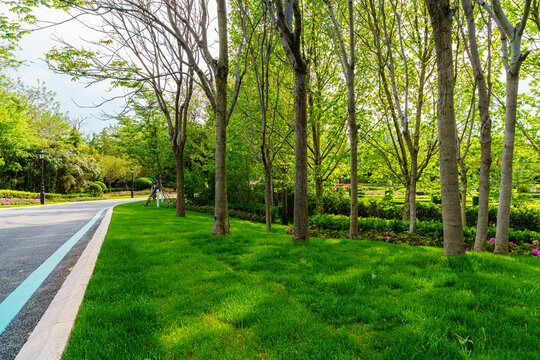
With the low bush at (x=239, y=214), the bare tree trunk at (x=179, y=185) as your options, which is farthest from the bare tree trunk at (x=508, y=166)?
the bare tree trunk at (x=179, y=185)

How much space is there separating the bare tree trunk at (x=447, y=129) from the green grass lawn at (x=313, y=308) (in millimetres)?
438

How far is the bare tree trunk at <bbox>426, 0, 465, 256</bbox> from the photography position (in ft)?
12.4

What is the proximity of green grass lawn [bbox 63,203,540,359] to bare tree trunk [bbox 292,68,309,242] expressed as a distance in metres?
1.05

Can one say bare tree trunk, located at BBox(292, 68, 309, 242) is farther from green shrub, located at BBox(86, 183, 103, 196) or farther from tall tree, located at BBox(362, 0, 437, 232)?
green shrub, located at BBox(86, 183, 103, 196)

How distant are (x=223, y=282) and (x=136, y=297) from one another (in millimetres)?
980

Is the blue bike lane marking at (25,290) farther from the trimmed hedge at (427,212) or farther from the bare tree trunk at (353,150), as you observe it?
the trimmed hedge at (427,212)

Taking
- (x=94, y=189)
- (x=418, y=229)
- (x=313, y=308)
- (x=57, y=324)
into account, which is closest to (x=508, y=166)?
(x=418, y=229)

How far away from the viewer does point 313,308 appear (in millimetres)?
2553

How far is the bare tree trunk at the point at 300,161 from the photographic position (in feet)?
17.1

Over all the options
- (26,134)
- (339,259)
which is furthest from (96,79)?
(26,134)

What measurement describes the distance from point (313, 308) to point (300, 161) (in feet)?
10.3

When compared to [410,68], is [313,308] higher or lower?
lower

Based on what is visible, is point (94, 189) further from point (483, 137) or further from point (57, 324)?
point (483, 137)

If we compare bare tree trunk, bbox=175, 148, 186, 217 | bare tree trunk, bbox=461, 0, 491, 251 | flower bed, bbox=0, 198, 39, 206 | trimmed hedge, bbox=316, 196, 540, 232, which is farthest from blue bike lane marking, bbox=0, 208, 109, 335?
flower bed, bbox=0, 198, 39, 206
